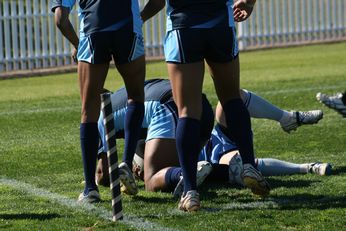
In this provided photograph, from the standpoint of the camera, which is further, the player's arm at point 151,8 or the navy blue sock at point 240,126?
the player's arm at point 151,8

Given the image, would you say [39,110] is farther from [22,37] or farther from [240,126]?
[22,37]

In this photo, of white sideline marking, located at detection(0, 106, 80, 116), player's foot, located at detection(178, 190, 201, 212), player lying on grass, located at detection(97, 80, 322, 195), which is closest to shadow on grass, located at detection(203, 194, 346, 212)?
player's foot, located at detection(178, 190, 201, 212)

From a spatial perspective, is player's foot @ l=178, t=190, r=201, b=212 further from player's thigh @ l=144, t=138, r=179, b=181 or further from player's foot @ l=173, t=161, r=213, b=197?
player's thigh @ l=144, t=138, r=179, b=181

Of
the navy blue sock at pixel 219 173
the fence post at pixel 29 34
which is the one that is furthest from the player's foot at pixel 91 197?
the fence post at pixel 29 34

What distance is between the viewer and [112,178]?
6441 mm

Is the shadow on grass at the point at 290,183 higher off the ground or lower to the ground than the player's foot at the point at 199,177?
lower

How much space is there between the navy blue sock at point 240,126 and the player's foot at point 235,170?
60cm

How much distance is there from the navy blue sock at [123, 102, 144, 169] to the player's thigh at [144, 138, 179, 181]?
130mm

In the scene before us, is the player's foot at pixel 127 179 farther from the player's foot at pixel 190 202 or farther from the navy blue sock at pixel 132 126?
the player's foot at pixel 190 202

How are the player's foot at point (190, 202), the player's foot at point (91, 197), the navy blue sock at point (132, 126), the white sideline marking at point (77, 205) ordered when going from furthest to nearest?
the navy blue sock at point (132, 126) < the player's foot at point (91, 197) < the player's foot at point (190, 202) < the white sideline marking at point (77, 205)

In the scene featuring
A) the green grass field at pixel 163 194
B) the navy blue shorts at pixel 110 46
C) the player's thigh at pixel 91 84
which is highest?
the navy blue shorts at pixel 110 46

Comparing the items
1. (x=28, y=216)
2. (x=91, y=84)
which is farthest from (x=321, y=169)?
(x=28, y=216)

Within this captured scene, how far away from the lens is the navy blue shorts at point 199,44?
675cm

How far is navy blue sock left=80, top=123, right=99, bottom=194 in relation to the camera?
7230 mm
